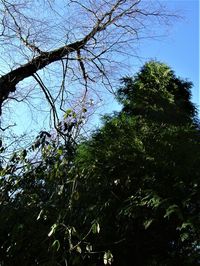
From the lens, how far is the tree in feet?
15.4

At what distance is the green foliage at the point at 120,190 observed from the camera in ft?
11.7

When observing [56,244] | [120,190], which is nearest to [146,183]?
[120,190]

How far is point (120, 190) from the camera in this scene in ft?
17.8

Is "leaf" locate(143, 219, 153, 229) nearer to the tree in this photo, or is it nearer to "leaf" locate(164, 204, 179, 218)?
the tree

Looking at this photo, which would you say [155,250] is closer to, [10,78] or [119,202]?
[119,202]

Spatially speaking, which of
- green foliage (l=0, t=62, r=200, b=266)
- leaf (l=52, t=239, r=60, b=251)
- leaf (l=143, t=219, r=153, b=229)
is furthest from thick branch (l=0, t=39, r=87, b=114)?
leaf (l=52, t=239, r=60, b=251)

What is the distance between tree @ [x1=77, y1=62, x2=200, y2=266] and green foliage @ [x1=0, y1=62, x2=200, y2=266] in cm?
1

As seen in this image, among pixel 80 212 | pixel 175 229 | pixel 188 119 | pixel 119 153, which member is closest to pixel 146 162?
pixel 119 153

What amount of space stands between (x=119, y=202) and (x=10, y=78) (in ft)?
6.46

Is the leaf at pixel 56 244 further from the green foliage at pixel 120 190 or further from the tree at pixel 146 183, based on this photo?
the tree at pixel 146 183

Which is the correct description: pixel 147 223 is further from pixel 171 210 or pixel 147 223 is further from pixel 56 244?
pixel 56 244

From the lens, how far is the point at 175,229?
508cm

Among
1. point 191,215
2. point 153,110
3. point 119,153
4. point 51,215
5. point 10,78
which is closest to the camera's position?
point 51,215

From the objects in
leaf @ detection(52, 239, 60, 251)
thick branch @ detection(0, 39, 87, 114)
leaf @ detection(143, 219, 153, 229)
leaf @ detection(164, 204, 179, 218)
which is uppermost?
thick branch @ detection(0, 39, 87, 114)
